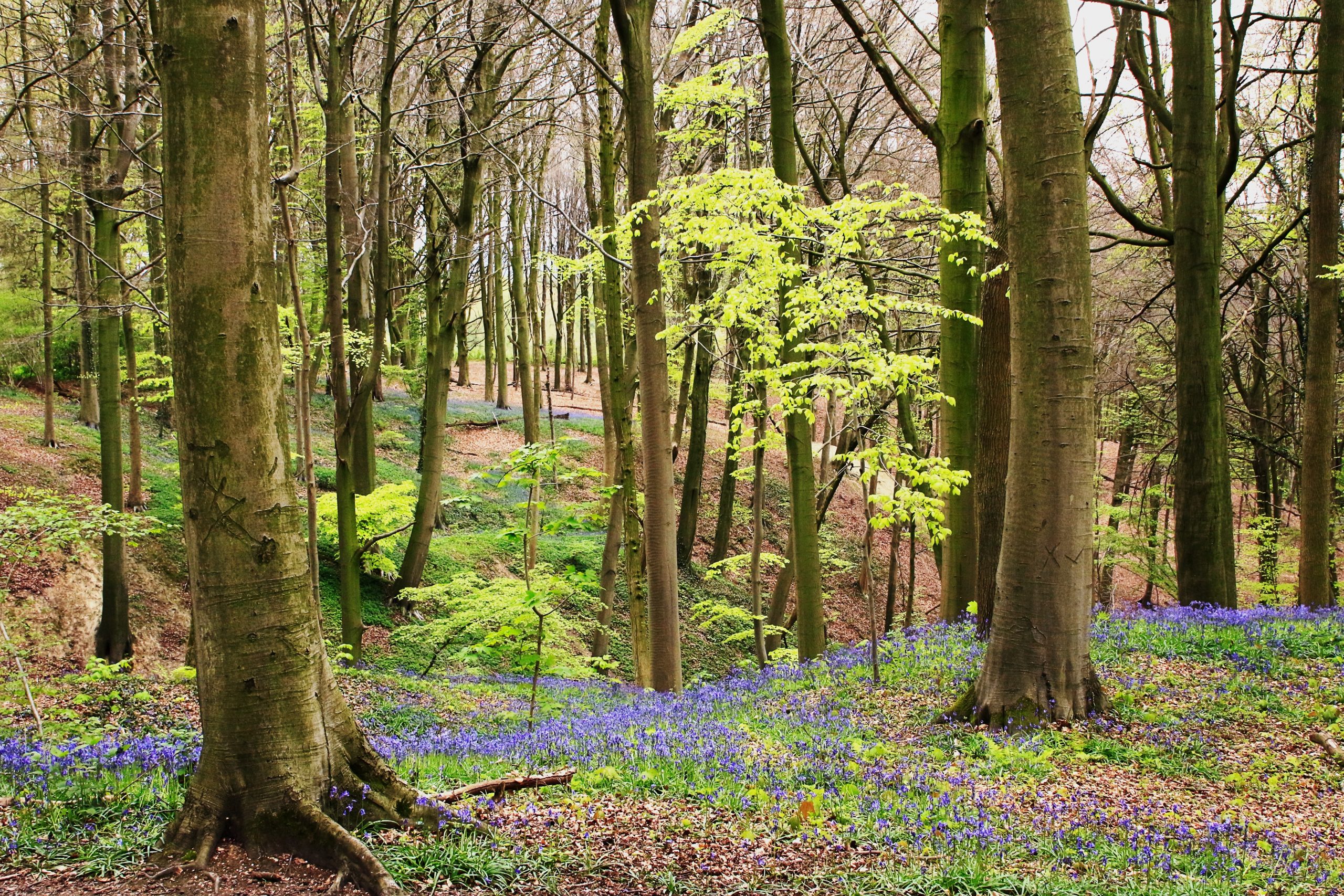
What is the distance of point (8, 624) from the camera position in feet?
40.8

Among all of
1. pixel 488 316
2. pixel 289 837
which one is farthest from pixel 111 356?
pixel 488 316

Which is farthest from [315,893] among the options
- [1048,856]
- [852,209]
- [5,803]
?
[852,209]

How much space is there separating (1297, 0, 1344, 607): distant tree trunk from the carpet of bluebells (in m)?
3.46

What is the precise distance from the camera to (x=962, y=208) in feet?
32.2

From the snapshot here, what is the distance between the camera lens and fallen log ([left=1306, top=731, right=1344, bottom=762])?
539 cm

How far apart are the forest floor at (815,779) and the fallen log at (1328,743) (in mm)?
101

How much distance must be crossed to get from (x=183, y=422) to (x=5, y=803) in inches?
82.4

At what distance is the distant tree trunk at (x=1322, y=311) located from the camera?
11016 mm

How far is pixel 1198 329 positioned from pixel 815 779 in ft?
25.4

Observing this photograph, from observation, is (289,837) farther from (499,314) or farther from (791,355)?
(499,314)

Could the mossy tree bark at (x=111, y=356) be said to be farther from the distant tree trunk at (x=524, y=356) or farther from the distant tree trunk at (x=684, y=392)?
the distant tree trunk at (x=684, y=392)

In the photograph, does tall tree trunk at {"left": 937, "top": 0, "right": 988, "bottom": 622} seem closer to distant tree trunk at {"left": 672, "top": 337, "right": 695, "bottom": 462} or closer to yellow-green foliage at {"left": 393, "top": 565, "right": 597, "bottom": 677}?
yellow-green foliage at {"left": 393, "top": 565, "right": 597, "bottom": 677}

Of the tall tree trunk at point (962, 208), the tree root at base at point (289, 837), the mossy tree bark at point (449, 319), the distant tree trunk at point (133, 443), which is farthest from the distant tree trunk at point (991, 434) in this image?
the distant tree trunk at point (133, 443)

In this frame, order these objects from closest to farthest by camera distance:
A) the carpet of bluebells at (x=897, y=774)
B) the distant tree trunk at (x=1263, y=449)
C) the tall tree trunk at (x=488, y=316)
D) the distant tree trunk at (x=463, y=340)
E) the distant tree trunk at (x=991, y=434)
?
the carpet of bluebells at (x=897, y=774) → the distant tree trunk at (x=991, y=434) → the distant tree trunk at (x=463, y=340) → the distant tree trunk at (x=1263, y=449) → the tall tree trunk at (x=488, y=316)
